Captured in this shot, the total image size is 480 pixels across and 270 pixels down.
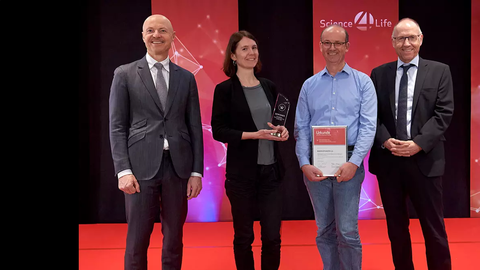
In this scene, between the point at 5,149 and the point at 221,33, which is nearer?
the point at 5,149

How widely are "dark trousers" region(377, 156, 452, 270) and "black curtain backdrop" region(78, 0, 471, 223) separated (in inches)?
78.1

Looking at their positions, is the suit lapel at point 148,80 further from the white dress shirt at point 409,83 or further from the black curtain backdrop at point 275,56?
the black curtain backdrop at point 275,56

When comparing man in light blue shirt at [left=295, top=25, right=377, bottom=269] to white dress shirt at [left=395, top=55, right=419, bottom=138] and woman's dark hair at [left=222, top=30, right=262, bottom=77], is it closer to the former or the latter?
white dress shirt at [left=395, top=55, right=419, bottom=138]

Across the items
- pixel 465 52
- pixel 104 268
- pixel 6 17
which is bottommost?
pixel 104 268

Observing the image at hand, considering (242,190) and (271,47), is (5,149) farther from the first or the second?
(271,47)

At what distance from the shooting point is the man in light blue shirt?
2406 mm

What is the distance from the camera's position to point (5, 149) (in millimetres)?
1234

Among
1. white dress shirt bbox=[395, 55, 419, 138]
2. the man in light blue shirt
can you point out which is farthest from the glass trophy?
white dress shirt bbox=[395, 55, 419, 138]

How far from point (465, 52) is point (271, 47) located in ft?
7.90

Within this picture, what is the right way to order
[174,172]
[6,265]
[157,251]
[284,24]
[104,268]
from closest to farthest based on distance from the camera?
1. [6,265]
2. [174,172]
3. [104,268]
4. [157,251]
5. [284,24]

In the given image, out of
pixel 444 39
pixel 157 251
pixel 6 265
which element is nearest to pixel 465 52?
pixel 444 39

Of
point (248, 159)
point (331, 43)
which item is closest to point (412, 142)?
point (331, 43)

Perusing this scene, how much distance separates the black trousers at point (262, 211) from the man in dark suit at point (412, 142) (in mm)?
791

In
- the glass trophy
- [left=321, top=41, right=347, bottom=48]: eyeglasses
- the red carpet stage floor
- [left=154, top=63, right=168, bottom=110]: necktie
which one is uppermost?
[left=321, top=41, right=347, bottom=48]: eyeglasses
